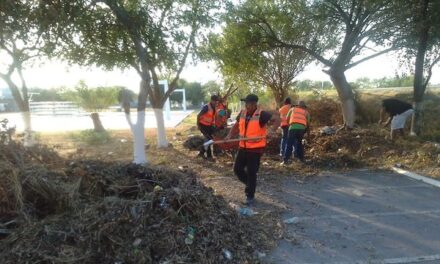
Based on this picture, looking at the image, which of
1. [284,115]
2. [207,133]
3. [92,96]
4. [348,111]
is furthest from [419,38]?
[92,96]

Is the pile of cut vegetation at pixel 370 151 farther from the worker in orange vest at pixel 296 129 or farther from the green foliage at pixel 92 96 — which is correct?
the green foliage at pixel 92 96

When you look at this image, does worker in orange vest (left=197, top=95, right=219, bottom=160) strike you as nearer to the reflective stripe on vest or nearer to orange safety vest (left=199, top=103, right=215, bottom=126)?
orange safety vest (left=199, top=103, right=215, bottom=126)

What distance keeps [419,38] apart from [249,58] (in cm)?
508

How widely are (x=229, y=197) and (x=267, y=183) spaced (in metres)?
1.30

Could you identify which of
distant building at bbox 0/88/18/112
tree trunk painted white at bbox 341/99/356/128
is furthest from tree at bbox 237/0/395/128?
distant building at bbox 0/88/18/112

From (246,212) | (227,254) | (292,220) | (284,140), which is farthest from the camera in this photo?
(284,140)

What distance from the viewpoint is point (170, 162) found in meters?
10.8

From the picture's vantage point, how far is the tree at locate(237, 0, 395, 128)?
39.3 ft

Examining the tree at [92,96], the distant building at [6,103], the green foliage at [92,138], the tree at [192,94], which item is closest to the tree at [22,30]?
the green foliage at [92,138]

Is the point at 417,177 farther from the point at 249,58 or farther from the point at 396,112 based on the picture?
the point at 249,58

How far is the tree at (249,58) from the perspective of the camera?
1329cm

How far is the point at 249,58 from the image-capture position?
556 inches

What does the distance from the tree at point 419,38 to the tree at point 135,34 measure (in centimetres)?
511

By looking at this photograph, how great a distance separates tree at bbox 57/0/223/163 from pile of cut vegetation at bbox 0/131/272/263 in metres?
4.80
